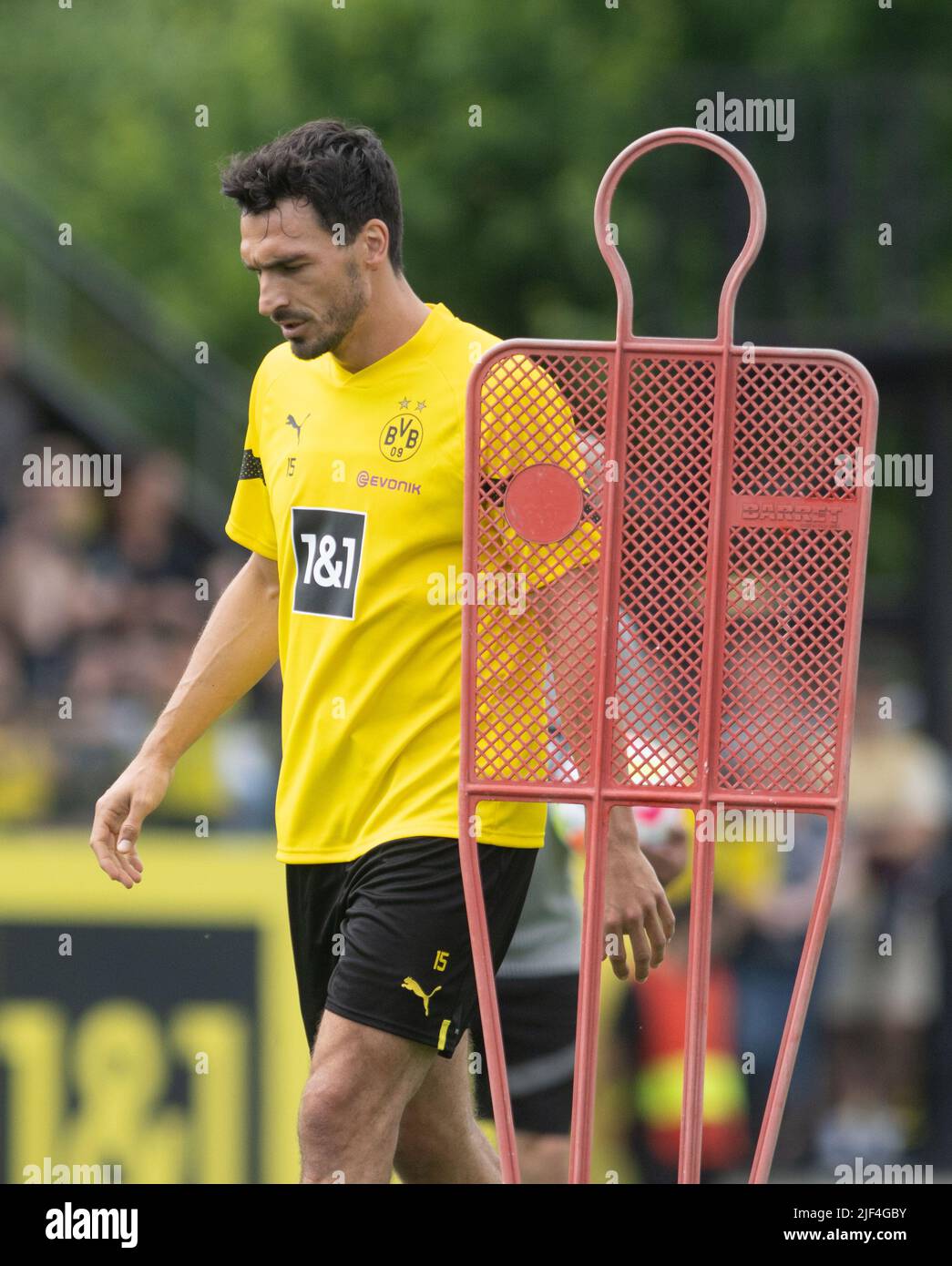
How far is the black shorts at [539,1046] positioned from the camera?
604cm

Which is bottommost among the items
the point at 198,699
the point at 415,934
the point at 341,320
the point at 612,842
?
the point at 415,934

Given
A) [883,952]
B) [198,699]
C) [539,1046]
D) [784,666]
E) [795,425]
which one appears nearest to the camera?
[795,425]

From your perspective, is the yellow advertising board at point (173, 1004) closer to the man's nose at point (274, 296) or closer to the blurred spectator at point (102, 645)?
the blurred spectator at point (102, 645)

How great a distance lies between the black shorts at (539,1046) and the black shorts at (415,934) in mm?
1251

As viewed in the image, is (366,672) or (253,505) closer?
(366,672)

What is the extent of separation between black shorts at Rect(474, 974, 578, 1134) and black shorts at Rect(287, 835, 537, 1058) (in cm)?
125

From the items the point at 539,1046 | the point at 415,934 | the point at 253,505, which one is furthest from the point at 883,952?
the point at 415,934

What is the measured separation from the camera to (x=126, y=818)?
4.81m

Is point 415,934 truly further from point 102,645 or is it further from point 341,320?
point 102,645

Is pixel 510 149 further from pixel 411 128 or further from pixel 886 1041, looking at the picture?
pixel 886 1041

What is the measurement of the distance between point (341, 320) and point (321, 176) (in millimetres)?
276

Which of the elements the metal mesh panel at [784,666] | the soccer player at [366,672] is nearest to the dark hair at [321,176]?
the soccer player at [366,672]

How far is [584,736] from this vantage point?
14.7 ft

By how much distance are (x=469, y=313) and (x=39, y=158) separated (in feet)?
27.2
